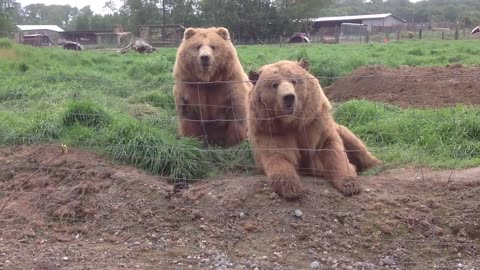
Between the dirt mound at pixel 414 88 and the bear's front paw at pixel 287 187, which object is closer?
the bear's front paw at pixel 287 187

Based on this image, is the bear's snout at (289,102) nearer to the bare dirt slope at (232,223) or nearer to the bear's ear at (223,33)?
the bare dirt slope at (232,223)

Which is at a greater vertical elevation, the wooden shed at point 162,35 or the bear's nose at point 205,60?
the wooden shed at point 162,35

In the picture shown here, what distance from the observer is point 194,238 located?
Result: 4477mm

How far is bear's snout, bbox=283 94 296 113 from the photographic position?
484 centimetres

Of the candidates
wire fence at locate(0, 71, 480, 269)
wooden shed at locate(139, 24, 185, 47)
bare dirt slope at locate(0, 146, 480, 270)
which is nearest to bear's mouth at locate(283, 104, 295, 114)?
wire fence at locate(0, 71, 480, 269)

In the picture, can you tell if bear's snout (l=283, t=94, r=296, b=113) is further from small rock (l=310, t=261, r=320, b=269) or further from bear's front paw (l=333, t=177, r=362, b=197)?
small rock (l=310, t=261, r=320, b=269)

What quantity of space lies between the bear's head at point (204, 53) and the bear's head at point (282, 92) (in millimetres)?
1176

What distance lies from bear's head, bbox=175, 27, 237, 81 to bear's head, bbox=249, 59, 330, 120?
3.86 feet

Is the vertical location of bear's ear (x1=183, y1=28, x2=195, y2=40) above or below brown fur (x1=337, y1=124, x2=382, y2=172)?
above

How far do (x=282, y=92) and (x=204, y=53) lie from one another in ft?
5.38

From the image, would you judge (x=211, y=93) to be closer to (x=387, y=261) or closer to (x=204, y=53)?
(x=204, y=53)

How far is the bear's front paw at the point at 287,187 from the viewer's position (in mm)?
4762

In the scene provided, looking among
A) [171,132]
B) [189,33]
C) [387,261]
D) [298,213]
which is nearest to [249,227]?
[298,213]

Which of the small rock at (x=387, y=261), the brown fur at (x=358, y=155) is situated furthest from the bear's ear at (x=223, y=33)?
the small rock at (x=387, y=261)
